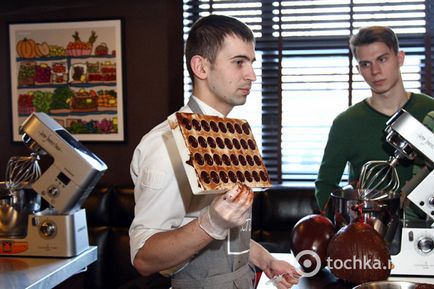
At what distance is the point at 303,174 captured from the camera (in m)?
3.95

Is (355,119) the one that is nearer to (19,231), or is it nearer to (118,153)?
(19,231)

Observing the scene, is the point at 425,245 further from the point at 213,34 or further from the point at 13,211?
the point at 13,211

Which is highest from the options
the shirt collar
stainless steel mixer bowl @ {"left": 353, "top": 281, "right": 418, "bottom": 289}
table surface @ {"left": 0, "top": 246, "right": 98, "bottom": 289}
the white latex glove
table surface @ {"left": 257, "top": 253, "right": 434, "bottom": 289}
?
the shirt collar

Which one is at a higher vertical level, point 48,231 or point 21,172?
point 21,172

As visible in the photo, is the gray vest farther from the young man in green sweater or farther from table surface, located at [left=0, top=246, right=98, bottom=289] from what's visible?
the young man in green sweater

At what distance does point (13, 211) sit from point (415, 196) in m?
1.67

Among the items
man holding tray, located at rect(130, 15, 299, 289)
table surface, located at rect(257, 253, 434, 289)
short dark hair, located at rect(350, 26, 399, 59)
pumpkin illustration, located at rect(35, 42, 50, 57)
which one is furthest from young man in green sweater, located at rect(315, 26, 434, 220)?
pumpkin illustration, located at rect(35, 42, 50, 57)

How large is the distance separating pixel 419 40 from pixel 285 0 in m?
0.88

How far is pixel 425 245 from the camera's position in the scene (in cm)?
193

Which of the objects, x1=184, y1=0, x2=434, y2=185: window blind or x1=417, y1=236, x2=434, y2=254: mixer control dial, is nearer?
x1=417, y1=236, x2=434, y2=254: mixer control dial

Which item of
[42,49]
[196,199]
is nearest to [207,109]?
[196,199]

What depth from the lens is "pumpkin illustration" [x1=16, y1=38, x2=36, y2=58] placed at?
13.2 feet

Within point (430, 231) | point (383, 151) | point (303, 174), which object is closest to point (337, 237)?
point (430, 231)

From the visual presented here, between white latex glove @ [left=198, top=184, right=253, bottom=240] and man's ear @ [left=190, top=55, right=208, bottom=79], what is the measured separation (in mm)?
411
